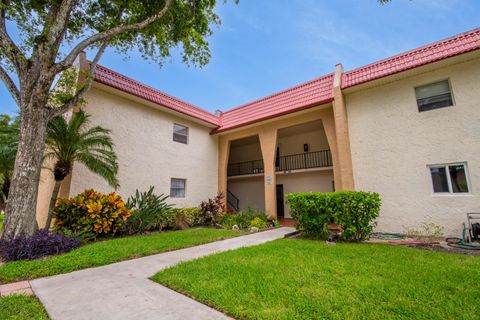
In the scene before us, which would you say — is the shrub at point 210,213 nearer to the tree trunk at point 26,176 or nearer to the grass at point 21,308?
the tree trunk at point 26,176

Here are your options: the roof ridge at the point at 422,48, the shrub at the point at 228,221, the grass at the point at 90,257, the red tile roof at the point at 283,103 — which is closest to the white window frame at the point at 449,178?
the roof ridge at the point at 422,48

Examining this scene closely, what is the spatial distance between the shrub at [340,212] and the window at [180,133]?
7.74 m

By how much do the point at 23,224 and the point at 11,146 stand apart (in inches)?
125

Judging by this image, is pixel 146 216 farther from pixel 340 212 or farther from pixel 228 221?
pixel 340 212

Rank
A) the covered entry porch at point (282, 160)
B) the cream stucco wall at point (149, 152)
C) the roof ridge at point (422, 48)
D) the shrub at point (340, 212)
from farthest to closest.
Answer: the covered entry porch at point (282, 160), the cream stucco wall at point (149, 152), the roof ridge at point (422, 48), the shrub at point (340, 212)

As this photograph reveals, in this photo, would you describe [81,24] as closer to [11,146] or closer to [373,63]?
[11,146]

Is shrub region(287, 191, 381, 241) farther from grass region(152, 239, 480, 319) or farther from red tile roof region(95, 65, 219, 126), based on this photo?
red tile roof region(95, 65, 219, 126)

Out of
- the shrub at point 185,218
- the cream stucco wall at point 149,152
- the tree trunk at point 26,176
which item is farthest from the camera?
the shrub at point 185,218

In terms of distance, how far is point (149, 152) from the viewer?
10.9 meters

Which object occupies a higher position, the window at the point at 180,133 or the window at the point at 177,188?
the window at the point at 180,133

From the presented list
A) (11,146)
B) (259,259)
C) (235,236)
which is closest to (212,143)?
(235,236)

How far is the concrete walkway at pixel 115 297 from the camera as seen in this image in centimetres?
264

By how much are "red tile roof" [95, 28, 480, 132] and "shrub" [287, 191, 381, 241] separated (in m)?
4.84

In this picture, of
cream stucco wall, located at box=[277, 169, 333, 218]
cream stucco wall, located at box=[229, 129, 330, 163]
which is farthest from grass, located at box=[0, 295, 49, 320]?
cream stucco wall, located at box=[229, 129, 330, 163]
